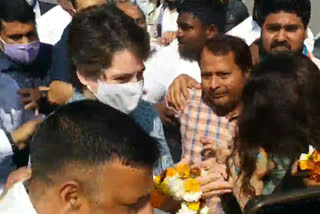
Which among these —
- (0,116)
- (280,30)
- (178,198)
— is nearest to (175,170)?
(178,198)

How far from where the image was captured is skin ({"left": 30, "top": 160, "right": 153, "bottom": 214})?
5.78 ft

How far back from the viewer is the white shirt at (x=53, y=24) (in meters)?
5.21

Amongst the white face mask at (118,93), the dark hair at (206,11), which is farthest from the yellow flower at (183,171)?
the dark hair at (206,11)

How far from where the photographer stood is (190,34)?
4566 millimetres

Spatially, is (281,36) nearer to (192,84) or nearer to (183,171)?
(192,84)

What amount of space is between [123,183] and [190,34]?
2.88m

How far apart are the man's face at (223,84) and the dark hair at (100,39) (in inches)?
27.4

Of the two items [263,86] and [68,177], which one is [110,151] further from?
[263,86]

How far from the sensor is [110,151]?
181 cm

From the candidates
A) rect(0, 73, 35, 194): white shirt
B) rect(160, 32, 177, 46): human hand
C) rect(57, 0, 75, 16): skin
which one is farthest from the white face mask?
rect(160, 32, 177, 46): human hand

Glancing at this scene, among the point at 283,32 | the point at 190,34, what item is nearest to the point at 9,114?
the point at 190,34

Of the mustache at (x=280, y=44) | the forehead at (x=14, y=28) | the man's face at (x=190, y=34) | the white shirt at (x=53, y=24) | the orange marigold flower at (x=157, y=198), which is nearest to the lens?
the orange marigold flower at (x=157, y=198)

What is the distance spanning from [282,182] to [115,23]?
976 mm

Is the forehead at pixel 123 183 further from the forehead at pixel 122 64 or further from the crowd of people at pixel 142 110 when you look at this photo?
the forehead at pixel 122 64
